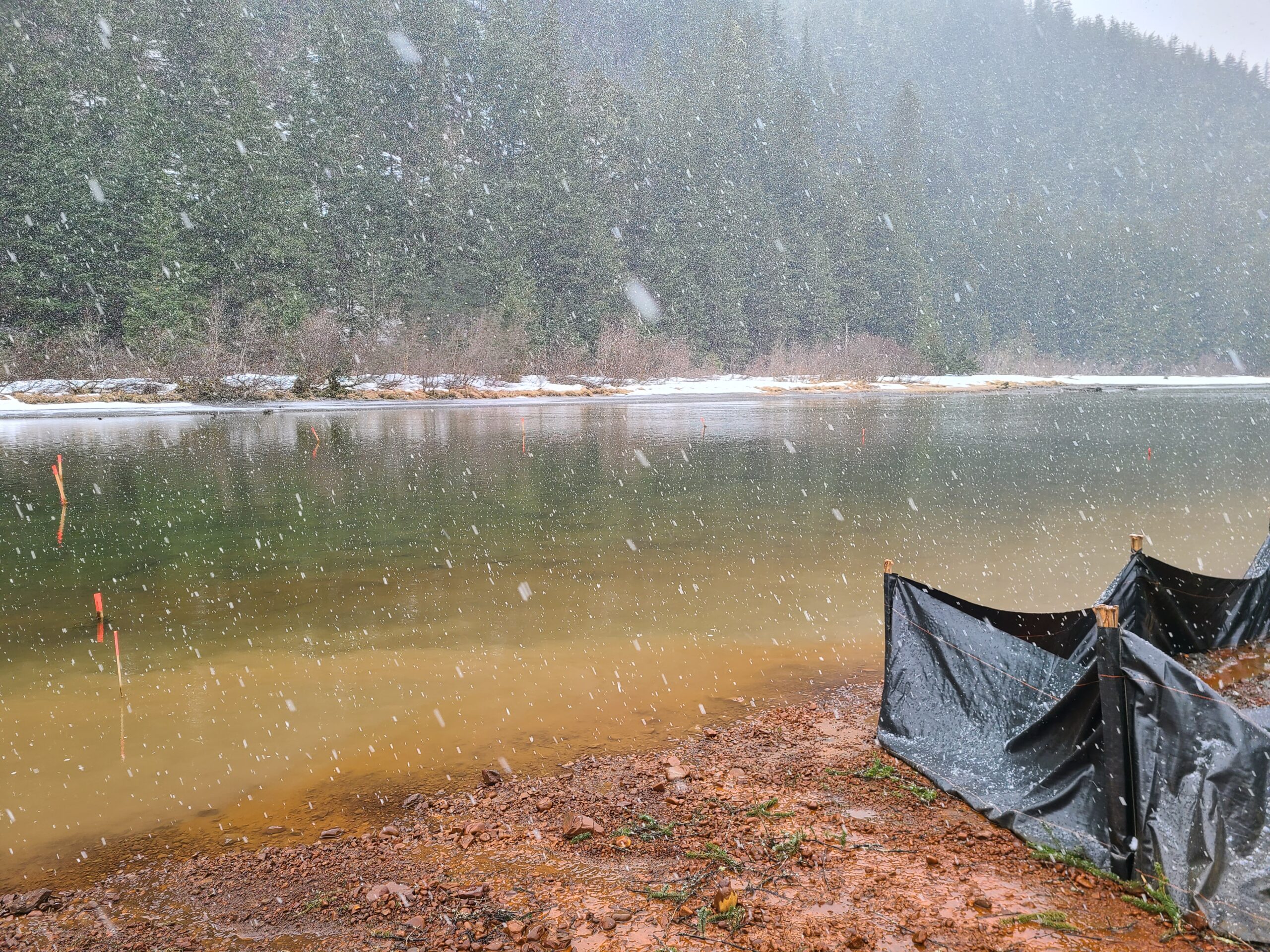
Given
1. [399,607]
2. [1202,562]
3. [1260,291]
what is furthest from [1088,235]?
[399,607]

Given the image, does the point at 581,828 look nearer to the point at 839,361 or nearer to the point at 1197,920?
the point at 1197,920

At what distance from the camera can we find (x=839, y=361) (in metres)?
70.1

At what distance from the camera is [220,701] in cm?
702

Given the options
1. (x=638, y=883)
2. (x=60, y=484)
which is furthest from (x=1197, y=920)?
(x=60, y=484)

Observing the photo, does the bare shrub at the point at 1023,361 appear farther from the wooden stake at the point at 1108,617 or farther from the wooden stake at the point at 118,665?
the wooden stake at the point at 1108,617

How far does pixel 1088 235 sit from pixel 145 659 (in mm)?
121012

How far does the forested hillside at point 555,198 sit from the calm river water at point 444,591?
29206mm

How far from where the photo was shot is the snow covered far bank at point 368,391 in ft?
126

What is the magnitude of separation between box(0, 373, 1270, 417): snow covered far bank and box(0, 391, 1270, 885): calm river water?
1569 cm

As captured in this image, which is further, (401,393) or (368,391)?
(401,393)

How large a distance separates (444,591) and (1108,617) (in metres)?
8.07

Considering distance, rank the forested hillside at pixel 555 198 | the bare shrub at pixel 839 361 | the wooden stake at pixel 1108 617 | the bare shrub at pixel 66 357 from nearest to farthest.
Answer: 1. the wooden stake at pixel 1108 617
2. the bare shrub at pixel 66 357
3. the forested hillside at pixel 555 198
4. the bare shrub at pixel 839 361

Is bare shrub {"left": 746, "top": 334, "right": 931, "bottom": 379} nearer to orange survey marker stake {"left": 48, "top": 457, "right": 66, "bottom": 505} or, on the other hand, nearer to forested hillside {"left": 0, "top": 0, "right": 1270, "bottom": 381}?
forested hillside {"left": 0, "top": 0, "right": 1270, "bottom": 381}

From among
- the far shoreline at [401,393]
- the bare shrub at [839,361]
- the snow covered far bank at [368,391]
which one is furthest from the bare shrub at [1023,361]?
the snow covered far bank at [368,391]
